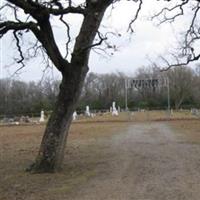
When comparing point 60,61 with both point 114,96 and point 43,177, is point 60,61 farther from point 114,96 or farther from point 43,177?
point 114,96

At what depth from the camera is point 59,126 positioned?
15.4 meters

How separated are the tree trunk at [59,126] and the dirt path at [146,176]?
52.0 inches

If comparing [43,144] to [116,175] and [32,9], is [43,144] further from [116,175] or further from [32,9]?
[32,9]

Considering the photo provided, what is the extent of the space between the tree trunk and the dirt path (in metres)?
1.32

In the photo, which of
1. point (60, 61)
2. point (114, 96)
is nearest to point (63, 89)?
point (60, 61)

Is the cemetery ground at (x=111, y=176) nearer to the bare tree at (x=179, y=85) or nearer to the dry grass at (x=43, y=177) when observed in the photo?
the dry grass at (x=43, y=177)

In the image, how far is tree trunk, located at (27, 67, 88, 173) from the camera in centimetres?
1527

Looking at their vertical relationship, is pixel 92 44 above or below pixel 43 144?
above

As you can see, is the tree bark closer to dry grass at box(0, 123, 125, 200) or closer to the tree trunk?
the tree trunk

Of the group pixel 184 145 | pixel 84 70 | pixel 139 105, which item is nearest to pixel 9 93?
pixel 139 105

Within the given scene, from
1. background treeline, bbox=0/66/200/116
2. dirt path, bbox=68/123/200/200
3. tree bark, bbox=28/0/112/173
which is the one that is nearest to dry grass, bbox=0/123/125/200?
dirt path, bbox=68/123/200/200

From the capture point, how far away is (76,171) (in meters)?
15.4

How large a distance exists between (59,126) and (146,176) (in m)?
2.97

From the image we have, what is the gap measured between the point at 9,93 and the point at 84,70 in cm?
8834
